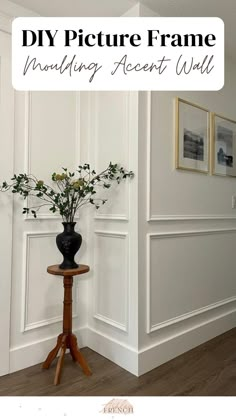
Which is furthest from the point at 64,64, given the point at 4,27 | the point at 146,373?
the point at 146,373

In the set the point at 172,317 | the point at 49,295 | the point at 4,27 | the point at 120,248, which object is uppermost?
the point at 4,27

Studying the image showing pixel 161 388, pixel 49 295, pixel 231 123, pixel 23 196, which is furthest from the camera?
pixel 231 123

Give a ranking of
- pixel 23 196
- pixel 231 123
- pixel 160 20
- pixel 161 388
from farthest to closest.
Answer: pixel 231 123, pixel 23 196, pixel 160 20, pixel 161 388

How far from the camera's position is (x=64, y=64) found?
1.66 metres

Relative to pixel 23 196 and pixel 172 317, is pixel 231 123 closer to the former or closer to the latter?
pixel 172 317

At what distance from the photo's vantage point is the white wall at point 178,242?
6.14 feet

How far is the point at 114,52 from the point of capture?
1651 mm

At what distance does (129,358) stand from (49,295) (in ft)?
2.24

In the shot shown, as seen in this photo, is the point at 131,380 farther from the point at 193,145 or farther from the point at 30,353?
the point at 193,145

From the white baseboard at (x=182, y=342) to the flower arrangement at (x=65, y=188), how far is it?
1.01 metres

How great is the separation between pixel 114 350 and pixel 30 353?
56 centimetres

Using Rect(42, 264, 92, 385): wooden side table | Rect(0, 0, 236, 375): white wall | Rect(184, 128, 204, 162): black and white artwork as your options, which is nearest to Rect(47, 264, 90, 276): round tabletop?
Rect(42, 264, 92, 385): wooden side table
